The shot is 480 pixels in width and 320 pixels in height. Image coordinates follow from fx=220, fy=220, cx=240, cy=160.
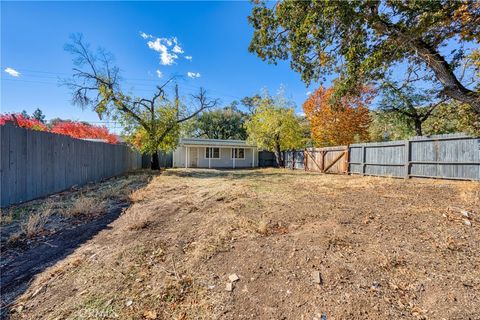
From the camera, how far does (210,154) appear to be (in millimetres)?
21453

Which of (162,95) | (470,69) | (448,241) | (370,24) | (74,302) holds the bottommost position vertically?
(74,302)

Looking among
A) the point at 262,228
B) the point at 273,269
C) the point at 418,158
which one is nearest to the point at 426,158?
the point at 418,158

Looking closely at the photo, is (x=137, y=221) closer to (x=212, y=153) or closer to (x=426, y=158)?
(x=426, y=158)

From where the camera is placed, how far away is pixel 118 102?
13922 mm

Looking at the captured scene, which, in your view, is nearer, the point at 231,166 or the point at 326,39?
the point at 326,39

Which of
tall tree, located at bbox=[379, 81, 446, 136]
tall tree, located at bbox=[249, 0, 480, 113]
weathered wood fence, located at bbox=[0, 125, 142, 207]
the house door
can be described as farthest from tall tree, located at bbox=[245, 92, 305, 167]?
weathered wood fence, located at bbox=[0, 125, 142, 207]

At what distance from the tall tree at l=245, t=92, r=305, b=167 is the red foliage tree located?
521 inches

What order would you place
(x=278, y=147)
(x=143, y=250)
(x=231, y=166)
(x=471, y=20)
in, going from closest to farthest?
1. (x=143, y=250)
2. (x=471, y=20)
3. (x=278, y=147)
4. (x=231, y=166)

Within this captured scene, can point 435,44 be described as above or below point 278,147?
above

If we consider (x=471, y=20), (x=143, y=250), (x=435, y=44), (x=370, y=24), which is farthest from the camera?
(x=435, y=44)

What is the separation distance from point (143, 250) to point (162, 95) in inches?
574

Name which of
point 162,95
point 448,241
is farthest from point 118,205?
point 162,95

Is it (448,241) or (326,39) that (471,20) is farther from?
(448,241)

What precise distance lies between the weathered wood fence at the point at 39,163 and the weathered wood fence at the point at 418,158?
39.1 feet
